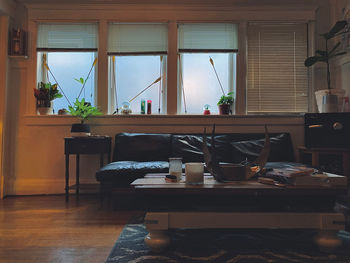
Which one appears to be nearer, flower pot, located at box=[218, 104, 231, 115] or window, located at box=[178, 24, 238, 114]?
flower pot, located at box=[218, 104, 231, 115]

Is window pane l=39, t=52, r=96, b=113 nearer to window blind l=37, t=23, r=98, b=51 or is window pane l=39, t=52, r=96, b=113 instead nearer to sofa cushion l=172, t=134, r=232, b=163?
window blind l=37, t=23, r=98, b=51

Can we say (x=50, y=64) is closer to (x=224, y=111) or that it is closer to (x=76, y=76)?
(x=76, y=76)

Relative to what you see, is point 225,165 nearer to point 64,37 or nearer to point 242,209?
point 242,209

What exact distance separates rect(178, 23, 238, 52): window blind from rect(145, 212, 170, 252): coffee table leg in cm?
262

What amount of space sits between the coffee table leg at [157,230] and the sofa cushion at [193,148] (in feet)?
4.88

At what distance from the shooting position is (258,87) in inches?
142

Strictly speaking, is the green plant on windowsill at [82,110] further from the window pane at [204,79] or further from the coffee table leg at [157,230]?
the coffee table leg at [157,230]

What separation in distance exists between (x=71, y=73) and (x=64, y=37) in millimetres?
488

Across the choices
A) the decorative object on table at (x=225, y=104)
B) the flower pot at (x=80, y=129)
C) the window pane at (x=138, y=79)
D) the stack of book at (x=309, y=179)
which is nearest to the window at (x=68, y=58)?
the window pane at (x=138, y=79)

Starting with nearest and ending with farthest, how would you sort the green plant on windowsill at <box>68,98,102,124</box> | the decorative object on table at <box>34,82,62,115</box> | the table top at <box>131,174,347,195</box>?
the table top at <box>131,174,347,195</box>
the green plant on windowsill at <box>68,98,102,124</box>
the decorative object on table at <box>34,82,62,115</box>

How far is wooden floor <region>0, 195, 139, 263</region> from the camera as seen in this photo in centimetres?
162

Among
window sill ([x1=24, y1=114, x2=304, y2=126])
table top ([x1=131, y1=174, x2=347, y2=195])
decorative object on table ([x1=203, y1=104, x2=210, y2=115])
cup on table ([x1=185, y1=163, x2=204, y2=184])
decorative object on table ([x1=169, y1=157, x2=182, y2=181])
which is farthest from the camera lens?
decorative object on table ([x1=203, y1=104, x2=210, y2=115])

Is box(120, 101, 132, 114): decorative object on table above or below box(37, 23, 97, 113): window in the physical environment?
below

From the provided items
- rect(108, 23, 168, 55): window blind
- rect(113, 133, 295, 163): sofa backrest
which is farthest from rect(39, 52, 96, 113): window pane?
rect(113, 133, 295, 163): sofa backrest
